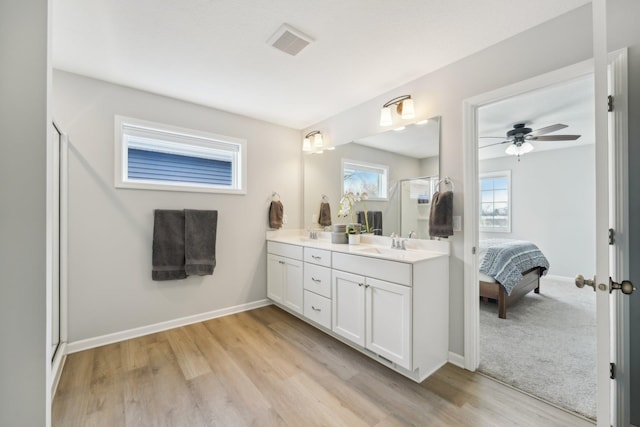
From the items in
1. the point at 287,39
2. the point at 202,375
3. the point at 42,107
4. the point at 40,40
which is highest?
the point at 287,39

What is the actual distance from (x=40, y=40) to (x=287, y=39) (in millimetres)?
1352

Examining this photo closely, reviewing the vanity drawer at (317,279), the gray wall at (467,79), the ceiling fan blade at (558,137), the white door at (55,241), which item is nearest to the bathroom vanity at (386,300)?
the vanity drawer at (317,279)

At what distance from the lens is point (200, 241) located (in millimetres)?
2883

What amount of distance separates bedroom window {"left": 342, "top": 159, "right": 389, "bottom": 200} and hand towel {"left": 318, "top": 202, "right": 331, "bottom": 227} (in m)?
0.34

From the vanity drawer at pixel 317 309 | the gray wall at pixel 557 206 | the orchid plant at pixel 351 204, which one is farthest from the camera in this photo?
the gray wall at pixel 557 206

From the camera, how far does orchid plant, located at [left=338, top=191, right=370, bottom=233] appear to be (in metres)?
2.95

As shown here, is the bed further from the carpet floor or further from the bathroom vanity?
the bathroom vanity

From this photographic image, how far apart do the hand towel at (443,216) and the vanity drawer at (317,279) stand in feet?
3.29

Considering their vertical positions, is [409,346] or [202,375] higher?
[409,346]

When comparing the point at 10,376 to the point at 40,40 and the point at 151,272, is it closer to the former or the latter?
the point at 40,40

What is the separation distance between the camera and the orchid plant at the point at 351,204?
2.95 meters

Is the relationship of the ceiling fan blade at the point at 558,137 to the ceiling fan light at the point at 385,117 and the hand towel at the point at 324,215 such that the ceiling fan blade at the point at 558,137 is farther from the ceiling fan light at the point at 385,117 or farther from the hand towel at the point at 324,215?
the hand towel at the point at 324,215

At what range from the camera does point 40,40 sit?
0.94 metres

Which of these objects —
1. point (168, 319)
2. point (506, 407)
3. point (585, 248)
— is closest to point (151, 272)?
point (168, 319)
